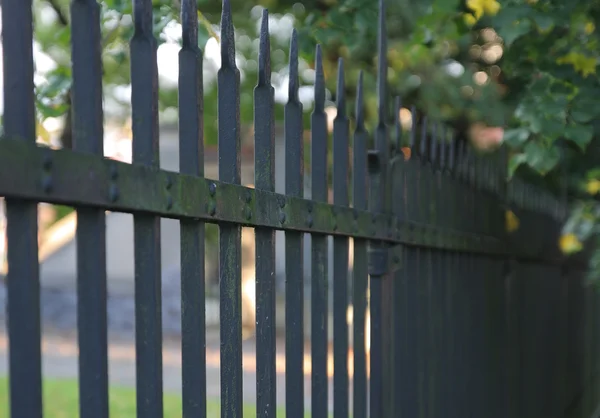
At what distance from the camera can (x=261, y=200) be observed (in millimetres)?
1974

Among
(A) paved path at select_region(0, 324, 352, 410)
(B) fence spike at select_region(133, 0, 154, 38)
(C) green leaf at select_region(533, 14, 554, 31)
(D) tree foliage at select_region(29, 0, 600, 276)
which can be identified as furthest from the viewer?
(A) paved path at select_region(0, 324, 352, 410)

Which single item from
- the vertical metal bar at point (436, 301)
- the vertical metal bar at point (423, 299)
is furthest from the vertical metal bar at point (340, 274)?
the vertical metal bar at point (436, 301)

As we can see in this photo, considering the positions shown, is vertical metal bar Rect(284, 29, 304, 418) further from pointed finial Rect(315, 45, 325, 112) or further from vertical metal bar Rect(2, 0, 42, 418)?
vertical metal bar Rect(2, 0, 42, 418)

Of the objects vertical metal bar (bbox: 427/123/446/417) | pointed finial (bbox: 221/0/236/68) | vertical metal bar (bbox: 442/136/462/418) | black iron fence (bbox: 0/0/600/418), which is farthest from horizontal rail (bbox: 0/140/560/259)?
vertical metal bar (bbox: 442/136/462/418)

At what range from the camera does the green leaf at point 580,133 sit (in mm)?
3984

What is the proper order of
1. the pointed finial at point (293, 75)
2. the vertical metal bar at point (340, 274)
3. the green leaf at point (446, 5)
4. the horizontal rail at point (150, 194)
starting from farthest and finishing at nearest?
the green leaf at point (446, 5)
the vertical metal bar at point (340, 274)
the pointed finial at point (293, 75)
the horizontal rail at point (150, 194)

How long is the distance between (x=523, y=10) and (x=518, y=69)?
83 centimetres

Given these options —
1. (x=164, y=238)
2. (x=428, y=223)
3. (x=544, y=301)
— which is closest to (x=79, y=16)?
(x=428, y=223)

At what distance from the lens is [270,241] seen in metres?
2.04

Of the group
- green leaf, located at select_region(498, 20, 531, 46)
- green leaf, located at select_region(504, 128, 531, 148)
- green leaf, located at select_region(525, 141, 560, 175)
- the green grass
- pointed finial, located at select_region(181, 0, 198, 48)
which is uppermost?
green leaf, located at select_region(498, 20, 531, 46)

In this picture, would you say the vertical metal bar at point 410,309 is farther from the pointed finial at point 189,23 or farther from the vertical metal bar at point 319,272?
the pointed finial at point 189,23

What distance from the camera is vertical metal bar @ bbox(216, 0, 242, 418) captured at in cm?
185

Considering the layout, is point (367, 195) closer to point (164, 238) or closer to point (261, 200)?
point (261, 200)

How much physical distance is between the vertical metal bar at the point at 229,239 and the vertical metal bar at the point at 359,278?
0.79 metres
